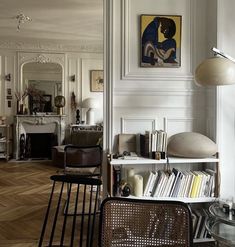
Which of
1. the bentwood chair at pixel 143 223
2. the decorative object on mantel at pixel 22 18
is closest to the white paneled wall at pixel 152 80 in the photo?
the bentwood chair at pixel 143 223

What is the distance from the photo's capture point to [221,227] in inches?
82.0

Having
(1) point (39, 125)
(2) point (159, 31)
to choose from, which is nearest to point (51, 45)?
(1) point (39, 125)

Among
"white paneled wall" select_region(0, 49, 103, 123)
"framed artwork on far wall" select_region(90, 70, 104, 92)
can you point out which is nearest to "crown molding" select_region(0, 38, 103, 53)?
"white paneled wall" select_region(0, 49, 103, 123)

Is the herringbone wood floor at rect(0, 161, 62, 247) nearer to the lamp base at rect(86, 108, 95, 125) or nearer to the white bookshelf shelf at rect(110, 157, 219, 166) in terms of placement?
the white bookshelf shelf at rect(110, 157, 219, 166)

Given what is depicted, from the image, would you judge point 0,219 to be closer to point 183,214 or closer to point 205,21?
point 183,214

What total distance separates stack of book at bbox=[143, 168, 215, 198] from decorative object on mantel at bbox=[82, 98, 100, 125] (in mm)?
4605

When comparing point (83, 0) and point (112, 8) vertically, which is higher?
point (83, 0)

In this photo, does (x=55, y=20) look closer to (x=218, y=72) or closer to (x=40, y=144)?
(x=40, y=144)

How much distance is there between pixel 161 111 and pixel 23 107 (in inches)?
192

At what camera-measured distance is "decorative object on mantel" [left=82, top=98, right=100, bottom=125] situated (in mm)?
7262

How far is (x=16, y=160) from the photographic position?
7027mm

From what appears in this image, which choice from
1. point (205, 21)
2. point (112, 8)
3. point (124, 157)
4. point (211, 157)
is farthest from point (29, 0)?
point (211, 157)

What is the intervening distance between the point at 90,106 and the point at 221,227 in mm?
5455

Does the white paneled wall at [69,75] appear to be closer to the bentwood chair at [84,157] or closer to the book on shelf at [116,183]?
the bentwood chair at [84,157]
